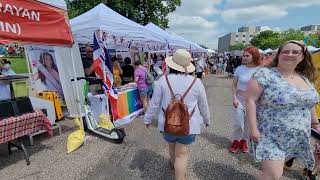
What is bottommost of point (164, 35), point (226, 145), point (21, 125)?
point (226, 145)

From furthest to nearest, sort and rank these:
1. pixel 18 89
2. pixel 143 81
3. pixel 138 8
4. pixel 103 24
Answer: pixel 138 8, pixel 143 81, pixel 103 24, pixel 18 89

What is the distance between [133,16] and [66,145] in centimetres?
2183

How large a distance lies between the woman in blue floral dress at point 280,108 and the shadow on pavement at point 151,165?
1.65m

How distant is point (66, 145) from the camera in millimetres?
5371

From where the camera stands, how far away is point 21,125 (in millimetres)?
4391

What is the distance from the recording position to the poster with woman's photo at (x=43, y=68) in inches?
331

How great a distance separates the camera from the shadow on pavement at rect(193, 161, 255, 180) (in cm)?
405

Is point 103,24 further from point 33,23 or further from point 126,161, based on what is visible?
point 126,161

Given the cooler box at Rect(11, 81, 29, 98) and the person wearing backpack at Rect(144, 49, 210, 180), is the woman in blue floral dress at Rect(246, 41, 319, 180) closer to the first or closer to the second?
the person wearing backpack at Rect(144, 49, 210, 180)

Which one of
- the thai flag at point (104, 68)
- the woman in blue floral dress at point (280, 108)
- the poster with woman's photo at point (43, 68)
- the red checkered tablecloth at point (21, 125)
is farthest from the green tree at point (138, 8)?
the woman in blue floral dress at point (280, 108)

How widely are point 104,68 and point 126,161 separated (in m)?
2.59

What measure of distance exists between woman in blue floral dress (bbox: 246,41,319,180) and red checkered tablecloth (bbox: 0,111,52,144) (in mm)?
3322

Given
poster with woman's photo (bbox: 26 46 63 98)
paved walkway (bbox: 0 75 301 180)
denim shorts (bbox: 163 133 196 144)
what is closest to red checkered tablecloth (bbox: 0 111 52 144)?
paved walkway (bbox: 0 75 301 180)

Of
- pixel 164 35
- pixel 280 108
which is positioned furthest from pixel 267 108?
pixel 164 35
